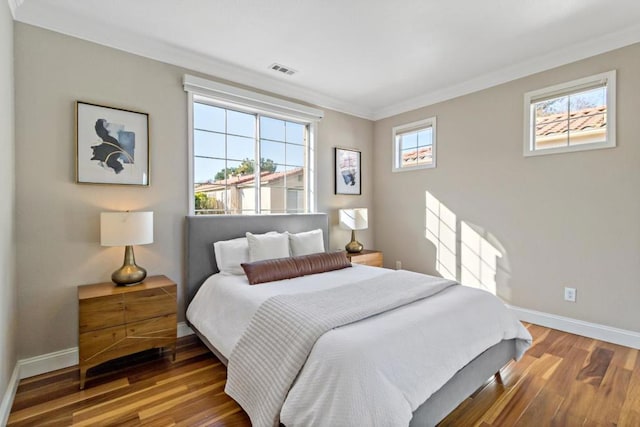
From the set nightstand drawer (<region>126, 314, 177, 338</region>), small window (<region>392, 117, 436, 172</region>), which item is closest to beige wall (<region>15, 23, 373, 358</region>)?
nightstand drawer (<region>126, 314, 177, 338</region>)

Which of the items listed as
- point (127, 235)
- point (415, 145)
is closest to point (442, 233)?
point (415, 145)

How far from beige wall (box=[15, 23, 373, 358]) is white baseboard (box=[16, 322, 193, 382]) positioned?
46 millimetres

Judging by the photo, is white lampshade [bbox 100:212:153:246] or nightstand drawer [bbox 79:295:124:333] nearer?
nightstand drawer [bbox 79:295:124:333]

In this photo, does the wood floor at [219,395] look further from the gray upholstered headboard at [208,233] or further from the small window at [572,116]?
the small window at [572,116]

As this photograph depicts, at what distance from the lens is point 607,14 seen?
7.89 feet

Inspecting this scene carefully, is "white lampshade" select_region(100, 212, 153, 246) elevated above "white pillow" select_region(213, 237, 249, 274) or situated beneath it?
elevated above

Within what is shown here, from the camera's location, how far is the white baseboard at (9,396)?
1757 millimetres

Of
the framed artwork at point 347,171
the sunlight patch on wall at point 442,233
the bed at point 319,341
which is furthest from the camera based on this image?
the framed artwork at point 347,171

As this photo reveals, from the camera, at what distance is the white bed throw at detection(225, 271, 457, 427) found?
1.55 m

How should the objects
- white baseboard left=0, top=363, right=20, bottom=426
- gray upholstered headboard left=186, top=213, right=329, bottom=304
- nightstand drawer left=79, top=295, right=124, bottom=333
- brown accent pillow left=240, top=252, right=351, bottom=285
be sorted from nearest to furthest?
white baseboard left=0, top=363, right=20, bottom=426
nightstand drawer left=79, top=295, right=124, bottom=333
brown accent pillow left=240, top=252, right=351, bottom=285
gray upholstered headboard left=186, top=213, right=329, bottom=304

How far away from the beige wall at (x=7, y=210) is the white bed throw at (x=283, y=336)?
1.37 meters

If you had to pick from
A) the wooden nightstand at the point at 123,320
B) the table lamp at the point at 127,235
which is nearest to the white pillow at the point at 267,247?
the wooden nightstand at the point at 123,320

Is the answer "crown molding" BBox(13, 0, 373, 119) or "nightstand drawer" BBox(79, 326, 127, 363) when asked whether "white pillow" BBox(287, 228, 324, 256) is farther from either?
"crown molding" BBox(13, 0, 373, 119)

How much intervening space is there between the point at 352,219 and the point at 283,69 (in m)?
1.99
